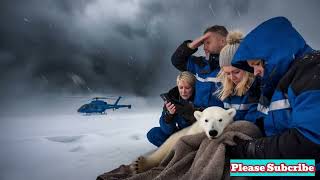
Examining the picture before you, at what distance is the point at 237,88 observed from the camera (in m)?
1.16

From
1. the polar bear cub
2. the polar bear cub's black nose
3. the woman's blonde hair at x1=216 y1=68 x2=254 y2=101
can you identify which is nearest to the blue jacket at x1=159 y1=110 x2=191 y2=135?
the polar bear cub

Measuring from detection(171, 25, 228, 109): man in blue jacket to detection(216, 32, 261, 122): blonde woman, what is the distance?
0.09 meters

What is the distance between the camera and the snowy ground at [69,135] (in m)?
1.43

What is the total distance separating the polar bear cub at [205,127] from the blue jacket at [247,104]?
0.21ft

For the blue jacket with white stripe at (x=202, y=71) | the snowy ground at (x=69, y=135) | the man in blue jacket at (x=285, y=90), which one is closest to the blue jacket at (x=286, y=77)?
the man in blue jacket at (x=285, y=90)

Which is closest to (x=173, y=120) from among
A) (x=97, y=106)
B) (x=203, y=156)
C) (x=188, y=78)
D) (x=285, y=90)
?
(x=188, y=78)

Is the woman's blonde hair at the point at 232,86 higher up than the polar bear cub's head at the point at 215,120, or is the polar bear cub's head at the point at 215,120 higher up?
the woman's blonde hair at the point at 232,86

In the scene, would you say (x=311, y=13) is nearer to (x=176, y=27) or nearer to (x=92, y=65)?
(x=176, y=27)

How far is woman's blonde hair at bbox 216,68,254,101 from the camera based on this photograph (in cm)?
114

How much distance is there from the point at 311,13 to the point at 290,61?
0.85 meters

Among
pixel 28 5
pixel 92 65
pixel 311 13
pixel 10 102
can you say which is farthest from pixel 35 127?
pixel 311 13

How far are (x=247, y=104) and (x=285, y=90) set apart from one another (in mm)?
348

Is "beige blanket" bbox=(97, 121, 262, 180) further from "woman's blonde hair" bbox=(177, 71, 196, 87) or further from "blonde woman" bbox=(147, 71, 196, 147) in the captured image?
"woman's blonde hair" bbox=(177, 71, 196, 87)

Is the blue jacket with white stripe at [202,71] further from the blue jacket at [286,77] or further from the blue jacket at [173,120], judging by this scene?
the blue jacket at [286,77]
